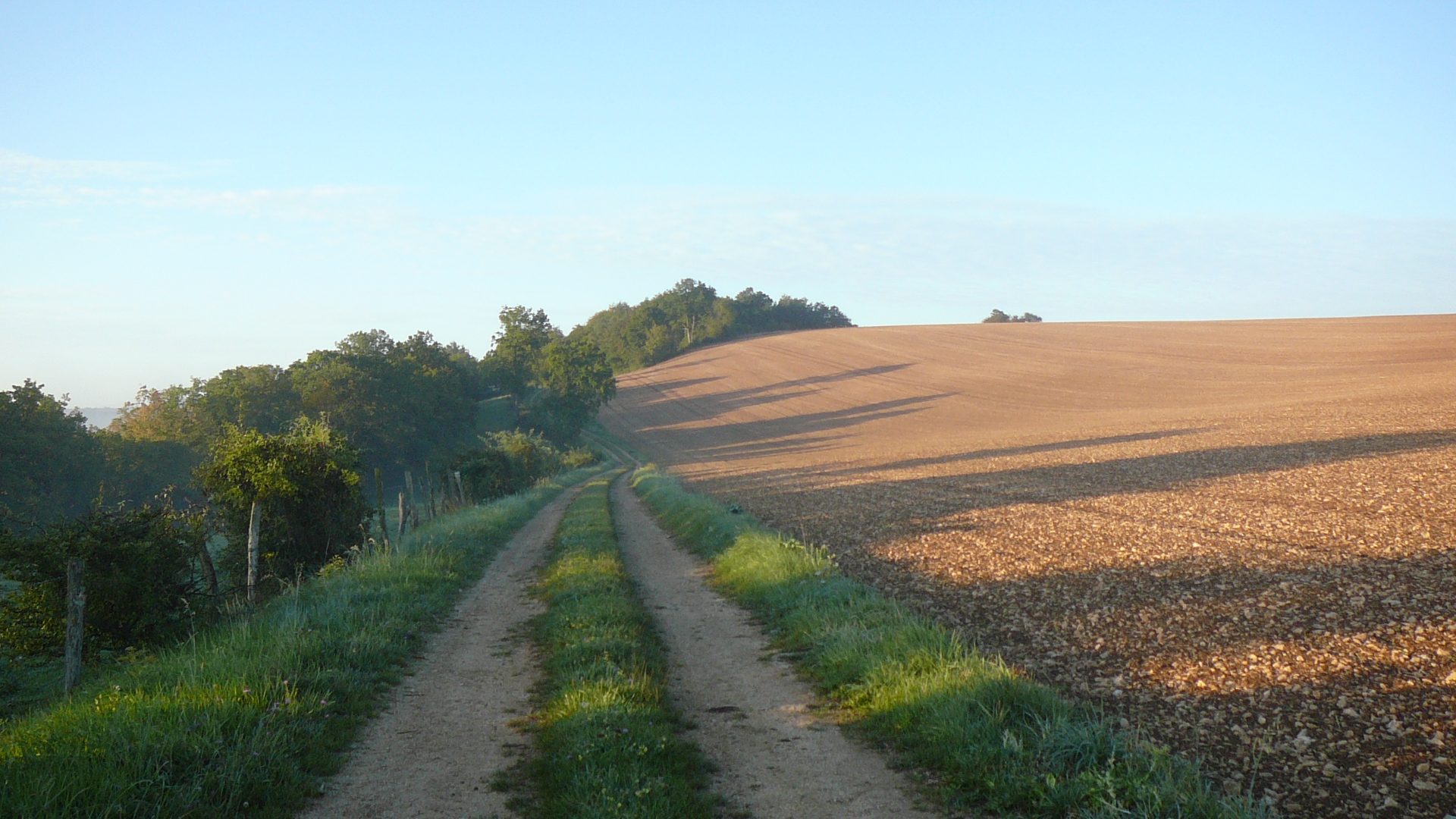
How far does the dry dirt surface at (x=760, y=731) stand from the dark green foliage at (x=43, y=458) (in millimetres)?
28948

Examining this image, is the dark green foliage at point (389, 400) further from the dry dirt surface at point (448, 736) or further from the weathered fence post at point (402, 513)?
the dry dirt surface at point (448, 736)

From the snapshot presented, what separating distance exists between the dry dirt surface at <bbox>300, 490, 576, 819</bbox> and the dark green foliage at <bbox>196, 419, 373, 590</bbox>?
221 inches

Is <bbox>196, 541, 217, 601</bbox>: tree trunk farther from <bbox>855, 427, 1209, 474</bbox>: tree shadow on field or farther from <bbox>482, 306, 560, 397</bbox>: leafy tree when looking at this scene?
<bbox>482, 306, 560, 397</bbox>: leafy tree

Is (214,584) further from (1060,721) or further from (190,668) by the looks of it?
(1060,721)

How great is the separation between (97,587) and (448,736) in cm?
661

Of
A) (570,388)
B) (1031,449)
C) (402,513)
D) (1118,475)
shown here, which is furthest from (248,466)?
(570,388)

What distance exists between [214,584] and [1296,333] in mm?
77426

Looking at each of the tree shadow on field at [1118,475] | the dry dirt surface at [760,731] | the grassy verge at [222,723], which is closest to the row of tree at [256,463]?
the grassy verge at [222,723]

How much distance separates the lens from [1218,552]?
1175cm

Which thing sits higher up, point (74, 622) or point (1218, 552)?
point (74, 622)

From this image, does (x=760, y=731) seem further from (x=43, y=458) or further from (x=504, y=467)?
(x=43, y=458)

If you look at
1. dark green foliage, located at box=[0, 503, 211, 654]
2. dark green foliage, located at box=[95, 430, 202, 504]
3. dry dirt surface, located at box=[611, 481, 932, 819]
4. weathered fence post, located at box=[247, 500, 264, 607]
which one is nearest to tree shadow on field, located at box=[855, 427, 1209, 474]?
dry dirt surface, located at box=[611, 481, 932, 819]

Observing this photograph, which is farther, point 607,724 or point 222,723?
point 607,724

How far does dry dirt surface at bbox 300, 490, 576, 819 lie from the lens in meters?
5.17
